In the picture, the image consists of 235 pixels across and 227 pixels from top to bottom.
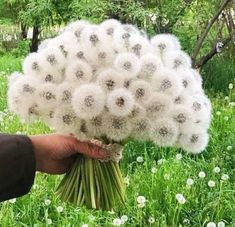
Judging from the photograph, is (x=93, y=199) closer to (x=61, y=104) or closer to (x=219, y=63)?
(x=61, y=104)

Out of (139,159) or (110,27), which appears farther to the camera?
(139,159)

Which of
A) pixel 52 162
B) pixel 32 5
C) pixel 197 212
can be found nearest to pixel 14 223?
pixel 197 212

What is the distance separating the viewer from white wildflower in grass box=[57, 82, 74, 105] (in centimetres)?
150

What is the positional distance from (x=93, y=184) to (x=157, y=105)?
30cm

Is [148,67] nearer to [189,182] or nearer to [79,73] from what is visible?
[79,73]

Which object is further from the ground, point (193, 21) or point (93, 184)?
point (93, 184)

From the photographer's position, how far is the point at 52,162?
1.65m

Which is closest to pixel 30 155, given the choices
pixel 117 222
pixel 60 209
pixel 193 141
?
pixel 193 141

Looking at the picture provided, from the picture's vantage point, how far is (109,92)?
1496 mm

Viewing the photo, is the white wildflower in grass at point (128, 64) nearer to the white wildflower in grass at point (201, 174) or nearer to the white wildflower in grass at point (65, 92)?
the white wildflower in grass at point (65, 92)

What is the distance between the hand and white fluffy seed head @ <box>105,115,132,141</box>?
7cm

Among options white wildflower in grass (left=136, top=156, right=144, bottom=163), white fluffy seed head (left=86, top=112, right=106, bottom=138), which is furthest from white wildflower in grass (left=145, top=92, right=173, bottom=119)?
white wildflower in grass (left=136, top=156, right=144, bottom=163)

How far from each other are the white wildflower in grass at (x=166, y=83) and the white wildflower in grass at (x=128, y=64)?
0.05m

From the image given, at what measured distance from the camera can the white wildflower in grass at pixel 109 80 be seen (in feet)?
4.86
